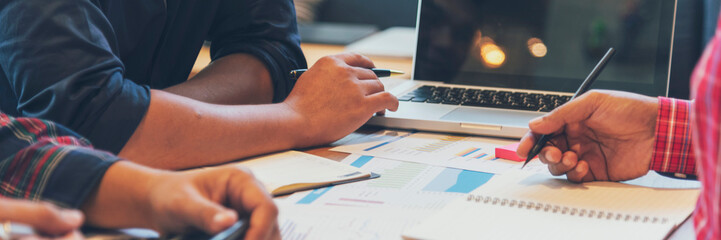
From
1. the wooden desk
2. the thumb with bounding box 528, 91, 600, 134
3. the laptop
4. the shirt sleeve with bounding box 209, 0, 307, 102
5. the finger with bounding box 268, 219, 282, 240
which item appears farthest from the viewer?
the wooden desk

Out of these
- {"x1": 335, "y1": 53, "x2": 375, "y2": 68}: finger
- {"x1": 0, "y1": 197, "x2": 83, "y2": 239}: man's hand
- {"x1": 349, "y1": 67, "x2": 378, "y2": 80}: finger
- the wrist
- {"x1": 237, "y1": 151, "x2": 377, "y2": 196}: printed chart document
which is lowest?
{"x1": 237, "y1": 151, "x2": 377, "y2": 196}: printed chart document

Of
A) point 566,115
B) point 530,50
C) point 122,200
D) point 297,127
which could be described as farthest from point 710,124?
point 530,50

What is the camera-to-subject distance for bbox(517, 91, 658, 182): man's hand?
730 mm

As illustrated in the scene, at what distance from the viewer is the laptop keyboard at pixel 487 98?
108 centimetres

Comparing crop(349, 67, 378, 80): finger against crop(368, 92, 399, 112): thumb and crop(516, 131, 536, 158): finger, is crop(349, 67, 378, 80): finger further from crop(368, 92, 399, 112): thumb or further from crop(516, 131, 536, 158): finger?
crop(516, 131, 536, 158): finger

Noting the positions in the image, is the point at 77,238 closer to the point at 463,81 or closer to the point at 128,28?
the point at 128,28

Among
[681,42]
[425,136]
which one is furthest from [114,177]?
[681,42]

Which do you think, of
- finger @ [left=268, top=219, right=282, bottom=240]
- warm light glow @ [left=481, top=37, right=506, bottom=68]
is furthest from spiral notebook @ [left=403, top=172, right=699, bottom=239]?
warm light glow @ [left=481, top=37, right=506, bottom=68]

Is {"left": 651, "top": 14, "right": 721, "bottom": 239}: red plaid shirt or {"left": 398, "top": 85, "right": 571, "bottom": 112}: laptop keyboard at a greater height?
{"left": 651, "top": 14, "right": 721, "bottom": 239}: red plaid shirt

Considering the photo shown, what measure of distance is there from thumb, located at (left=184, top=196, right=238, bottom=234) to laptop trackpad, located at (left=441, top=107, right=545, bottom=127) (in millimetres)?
574

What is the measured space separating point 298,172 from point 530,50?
2.34 ft

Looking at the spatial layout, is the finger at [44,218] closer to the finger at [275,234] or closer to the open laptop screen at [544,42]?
the finger at [275,234]

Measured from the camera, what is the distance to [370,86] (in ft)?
3.10

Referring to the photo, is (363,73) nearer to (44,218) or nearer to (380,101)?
(380,101)
